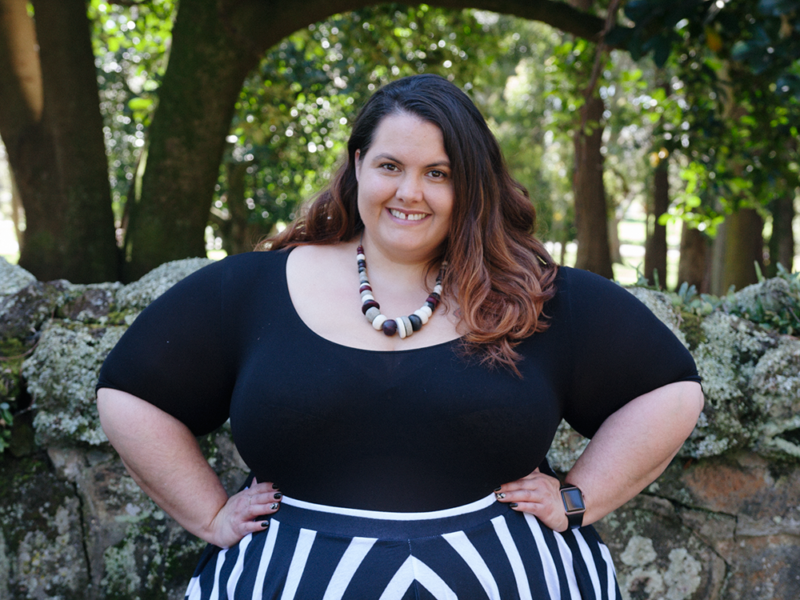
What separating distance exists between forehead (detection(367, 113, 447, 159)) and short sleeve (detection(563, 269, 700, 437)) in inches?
22.2

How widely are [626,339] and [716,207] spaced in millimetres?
7433

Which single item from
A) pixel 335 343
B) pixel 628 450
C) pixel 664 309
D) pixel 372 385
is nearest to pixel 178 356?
pixel 335 343

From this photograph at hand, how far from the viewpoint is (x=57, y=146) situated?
3729 mm

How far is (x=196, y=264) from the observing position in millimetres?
2631

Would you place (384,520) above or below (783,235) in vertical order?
above

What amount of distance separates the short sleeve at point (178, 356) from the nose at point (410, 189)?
59 cm

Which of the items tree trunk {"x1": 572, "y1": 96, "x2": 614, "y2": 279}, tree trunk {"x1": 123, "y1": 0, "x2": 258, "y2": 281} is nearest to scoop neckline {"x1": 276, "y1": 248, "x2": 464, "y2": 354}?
tree trunk {"x1": 123, "y1": 0, "x2": 258, "y2": 281}

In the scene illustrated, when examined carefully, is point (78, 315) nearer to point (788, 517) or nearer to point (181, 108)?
point (181, 108)

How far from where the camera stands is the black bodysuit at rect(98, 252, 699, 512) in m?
1.65

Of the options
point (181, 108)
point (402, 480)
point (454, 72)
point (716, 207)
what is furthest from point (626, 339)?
point (716, 207)

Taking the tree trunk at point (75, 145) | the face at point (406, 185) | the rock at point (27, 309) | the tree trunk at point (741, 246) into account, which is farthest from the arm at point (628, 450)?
the tree trunk at point (741, 246)

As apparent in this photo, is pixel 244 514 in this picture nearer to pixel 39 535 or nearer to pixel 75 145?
pixel 39 535

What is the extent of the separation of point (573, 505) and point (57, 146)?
344cm

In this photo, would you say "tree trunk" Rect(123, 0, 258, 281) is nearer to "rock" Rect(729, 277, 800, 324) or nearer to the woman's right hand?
the woman's right hand
